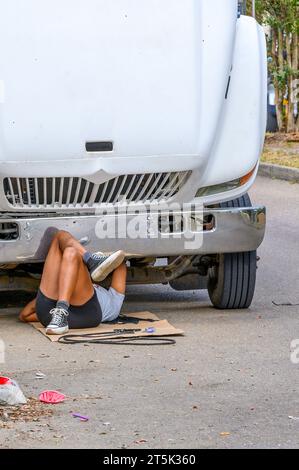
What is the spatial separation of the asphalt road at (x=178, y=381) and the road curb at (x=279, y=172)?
890 cm

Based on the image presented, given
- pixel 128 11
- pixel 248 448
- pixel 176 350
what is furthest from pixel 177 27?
pixel 248 448

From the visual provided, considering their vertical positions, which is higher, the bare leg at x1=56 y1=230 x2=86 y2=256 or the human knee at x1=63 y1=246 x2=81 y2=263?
the bare leg at x1=56 y1=230 x2=86 y2=256

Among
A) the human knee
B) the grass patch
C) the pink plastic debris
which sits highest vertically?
the human knee

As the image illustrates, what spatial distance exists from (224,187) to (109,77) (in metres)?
1.15

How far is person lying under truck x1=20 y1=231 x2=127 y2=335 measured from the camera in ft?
29.3

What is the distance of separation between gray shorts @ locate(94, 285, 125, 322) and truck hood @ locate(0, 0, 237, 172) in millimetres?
966

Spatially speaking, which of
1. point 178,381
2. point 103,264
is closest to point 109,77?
point 103,264

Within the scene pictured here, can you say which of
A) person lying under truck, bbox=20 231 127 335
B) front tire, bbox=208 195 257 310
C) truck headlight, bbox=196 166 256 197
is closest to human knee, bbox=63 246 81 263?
person lying under truck, bbox=20 231 127 335

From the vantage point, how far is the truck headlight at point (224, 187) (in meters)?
9.27

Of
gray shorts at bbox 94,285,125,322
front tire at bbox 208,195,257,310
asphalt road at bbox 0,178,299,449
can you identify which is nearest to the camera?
asphalt road at bbox 0,178,299,449

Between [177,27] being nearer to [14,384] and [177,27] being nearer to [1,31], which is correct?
[1,31]

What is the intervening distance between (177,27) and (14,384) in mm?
2985

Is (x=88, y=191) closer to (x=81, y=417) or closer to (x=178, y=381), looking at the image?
Answer: (x=178, y=381)

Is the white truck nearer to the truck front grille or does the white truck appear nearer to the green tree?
the truck front grille
